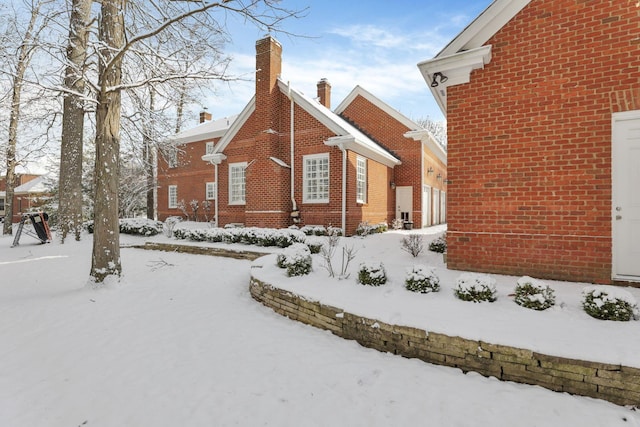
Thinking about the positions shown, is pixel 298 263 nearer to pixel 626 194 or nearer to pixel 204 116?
pixel 626 194

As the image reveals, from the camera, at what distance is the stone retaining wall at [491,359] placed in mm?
2639

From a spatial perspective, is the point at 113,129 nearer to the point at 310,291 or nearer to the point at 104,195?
the point at 104,195

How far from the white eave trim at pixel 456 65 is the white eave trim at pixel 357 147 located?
19.8ft

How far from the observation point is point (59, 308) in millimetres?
5422

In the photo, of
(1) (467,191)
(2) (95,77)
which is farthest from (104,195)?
(1) (467,191)

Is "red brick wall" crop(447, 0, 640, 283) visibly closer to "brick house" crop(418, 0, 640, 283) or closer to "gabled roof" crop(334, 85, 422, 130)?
"brick house" crop(418, 0, 640, 283)

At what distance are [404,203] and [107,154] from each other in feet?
44.6

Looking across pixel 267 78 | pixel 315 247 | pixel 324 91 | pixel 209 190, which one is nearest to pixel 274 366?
pixel 315 247

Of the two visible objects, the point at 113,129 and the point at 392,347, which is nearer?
the point at 392,347

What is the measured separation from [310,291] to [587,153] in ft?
15.2

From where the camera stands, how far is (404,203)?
16.8m

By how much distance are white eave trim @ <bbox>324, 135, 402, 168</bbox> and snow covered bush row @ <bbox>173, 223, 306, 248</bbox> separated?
3789mm

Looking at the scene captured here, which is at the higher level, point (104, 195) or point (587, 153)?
point (587, 153)

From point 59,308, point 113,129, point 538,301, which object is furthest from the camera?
point 113,129
